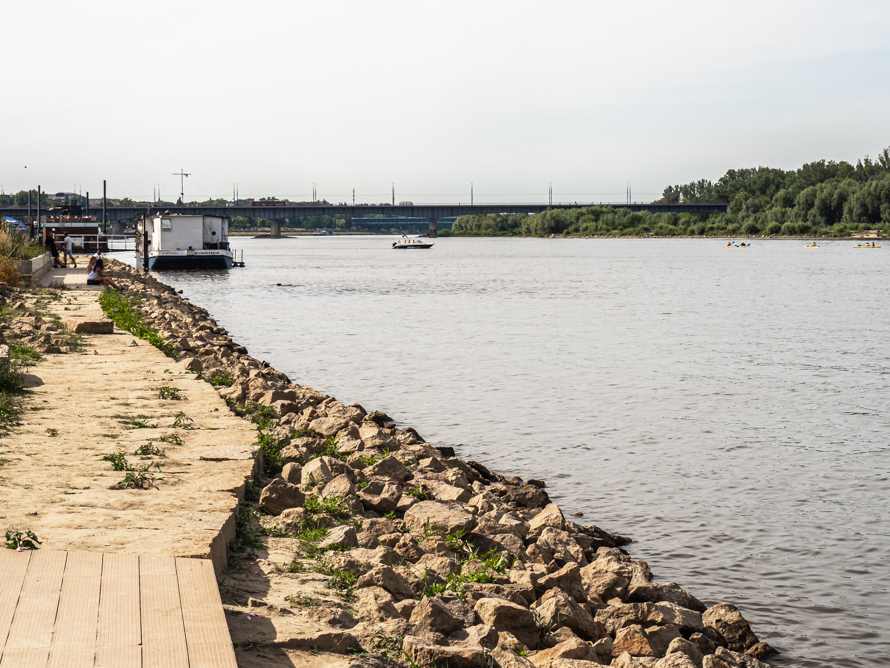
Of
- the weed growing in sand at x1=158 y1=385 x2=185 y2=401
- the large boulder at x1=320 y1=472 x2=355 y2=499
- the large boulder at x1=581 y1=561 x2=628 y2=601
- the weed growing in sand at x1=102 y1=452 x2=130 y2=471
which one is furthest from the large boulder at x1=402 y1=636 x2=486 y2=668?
the weed growing in sand at x1=158 y1=385 x2=185 y2=401

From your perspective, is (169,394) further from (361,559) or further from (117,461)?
(361,559)

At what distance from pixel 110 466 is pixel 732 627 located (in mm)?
5872

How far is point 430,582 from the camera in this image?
7.49 m

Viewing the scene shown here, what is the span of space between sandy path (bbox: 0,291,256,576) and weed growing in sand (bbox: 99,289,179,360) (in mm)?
3390

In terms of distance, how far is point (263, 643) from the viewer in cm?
568

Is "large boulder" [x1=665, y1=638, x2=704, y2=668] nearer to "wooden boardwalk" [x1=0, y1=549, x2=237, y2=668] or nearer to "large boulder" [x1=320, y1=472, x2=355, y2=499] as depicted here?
"wooden boardwalk" [x1=0, y1=549, x2=237, y2=668]

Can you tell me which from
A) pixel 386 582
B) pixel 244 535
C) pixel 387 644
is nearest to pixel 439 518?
pixel 244 535

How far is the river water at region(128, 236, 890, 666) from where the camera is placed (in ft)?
33.1

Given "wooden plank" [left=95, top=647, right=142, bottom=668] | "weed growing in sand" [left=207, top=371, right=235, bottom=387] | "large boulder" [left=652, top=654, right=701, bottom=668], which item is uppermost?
"wooden plank" [left=95, top=647, right=142, bottom=668]

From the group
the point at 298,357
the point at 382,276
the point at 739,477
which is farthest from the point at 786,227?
the point at 739,477

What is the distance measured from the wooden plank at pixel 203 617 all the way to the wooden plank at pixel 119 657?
25 cm

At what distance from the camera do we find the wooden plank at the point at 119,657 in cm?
456

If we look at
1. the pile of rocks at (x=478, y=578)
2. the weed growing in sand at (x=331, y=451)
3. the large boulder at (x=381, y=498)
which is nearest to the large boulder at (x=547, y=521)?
the pile of rocks at (x=478, y=578)

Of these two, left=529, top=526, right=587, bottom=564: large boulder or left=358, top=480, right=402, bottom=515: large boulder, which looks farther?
left=358, top=480, right=402, bottom=515: large boulder
